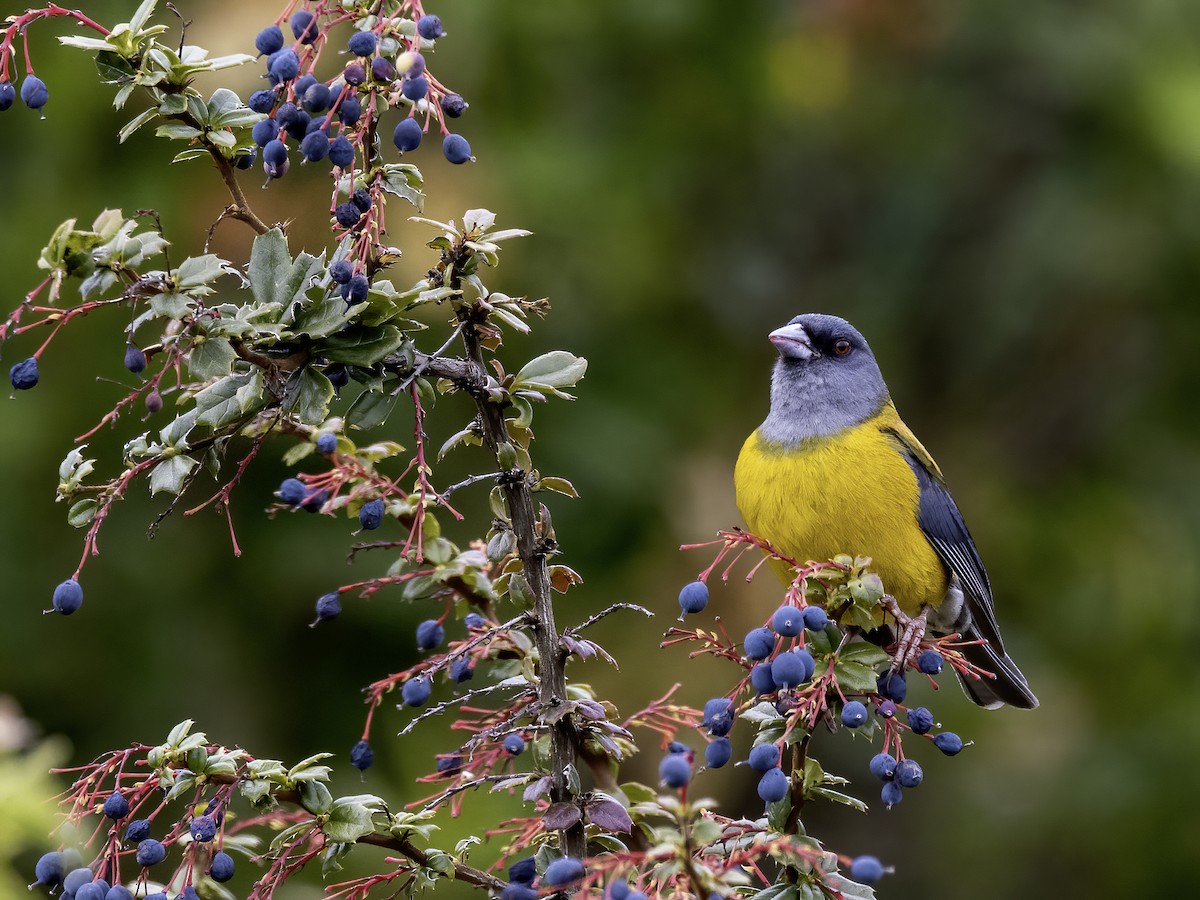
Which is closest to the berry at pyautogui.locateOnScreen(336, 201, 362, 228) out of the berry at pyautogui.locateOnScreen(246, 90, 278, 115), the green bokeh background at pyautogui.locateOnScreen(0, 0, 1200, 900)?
the berry at pyautogui.locateOnScreen(246, 90, 278, 115)

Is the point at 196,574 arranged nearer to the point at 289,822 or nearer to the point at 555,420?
the point at 555,420

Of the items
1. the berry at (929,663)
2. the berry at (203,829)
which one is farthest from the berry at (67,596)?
the berry at (929,663)

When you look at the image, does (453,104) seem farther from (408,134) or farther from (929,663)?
(929,663)

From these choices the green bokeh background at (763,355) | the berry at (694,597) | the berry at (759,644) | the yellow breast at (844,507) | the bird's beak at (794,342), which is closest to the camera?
the berry at (759,644)

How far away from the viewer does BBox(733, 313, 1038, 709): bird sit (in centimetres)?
313

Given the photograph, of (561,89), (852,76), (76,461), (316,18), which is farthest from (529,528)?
(852,76)

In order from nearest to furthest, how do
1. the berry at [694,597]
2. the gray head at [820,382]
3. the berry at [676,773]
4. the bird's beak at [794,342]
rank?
the berry at [676,773], the berry at [694,597], the gray head at [820,382], the bird's beak at [794,342]

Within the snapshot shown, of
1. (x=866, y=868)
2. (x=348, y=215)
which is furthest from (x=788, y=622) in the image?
(x=348, y=215)

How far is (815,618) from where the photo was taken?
67.1 inches

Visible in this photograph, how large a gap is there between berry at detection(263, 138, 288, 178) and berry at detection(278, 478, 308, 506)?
361 millimetres

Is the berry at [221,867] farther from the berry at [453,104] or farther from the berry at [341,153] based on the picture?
the berry at [453,104]

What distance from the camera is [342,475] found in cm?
178

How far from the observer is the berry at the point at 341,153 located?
5.41 feet

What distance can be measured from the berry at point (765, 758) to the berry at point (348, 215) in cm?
76
